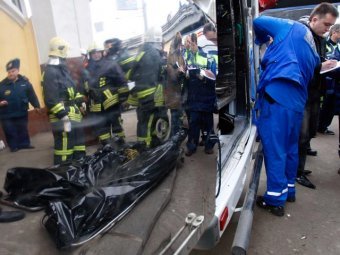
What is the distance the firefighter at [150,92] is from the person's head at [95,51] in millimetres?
196

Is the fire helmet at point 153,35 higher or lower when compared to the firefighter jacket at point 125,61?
higher

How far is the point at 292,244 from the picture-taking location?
2592 millimetres

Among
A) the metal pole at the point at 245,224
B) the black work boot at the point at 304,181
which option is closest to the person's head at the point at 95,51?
the metal pole at the point at 245,224

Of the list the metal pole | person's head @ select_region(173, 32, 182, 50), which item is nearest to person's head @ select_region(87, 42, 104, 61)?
person's head @ select_region(173, 32, 182, 50)

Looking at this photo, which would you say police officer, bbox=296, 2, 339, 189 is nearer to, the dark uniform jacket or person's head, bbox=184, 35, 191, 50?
the dark uniform jacket

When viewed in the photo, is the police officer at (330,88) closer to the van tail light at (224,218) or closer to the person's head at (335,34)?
the person's head at (335,34)

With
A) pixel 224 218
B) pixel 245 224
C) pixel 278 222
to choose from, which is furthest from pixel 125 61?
pixel 278 222

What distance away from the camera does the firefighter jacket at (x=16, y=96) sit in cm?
97

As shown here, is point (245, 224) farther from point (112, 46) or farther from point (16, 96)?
point (16, 96)

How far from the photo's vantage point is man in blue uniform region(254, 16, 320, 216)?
8.51ft

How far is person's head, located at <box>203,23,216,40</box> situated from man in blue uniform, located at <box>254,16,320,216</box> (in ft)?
3.27

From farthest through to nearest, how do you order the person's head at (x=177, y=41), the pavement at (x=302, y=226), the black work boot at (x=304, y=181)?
the black work boot at (x=304, y=181), the pavement at (x=302, y=226), the person's head at (x=177, y=41)

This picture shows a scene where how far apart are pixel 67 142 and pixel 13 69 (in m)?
0.33

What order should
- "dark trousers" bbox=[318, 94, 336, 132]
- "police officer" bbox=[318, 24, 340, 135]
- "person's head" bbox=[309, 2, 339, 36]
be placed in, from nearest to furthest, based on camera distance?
1. "person's head" bbox=[309, 2, 339, 36]
2. "police officer" bbox=[318, 24, 340, 135]
3. "dark trousers" bbox=[318, 94, 336, 132]
